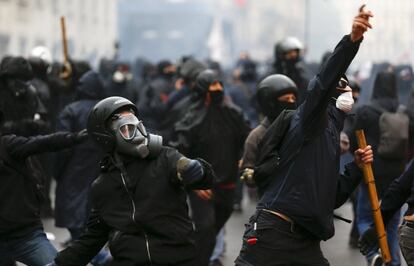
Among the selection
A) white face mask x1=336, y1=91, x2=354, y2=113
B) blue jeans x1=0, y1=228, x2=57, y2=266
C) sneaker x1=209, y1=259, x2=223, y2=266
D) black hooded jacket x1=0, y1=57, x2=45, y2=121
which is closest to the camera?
white face mask x1=336, y1=91, x2=354, y2=113

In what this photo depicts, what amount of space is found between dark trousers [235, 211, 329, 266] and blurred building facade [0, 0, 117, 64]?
2862cm

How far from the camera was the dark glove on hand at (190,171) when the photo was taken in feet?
16.3

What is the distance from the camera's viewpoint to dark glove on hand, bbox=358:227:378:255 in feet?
19.6

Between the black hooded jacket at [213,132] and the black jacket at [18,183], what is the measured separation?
215 centimetres

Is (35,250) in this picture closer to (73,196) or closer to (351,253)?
(73,196)

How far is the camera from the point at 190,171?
498 centimetres

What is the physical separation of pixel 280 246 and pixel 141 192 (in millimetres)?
817

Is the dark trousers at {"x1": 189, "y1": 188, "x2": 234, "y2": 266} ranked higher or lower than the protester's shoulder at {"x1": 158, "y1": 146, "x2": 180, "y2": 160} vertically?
lower

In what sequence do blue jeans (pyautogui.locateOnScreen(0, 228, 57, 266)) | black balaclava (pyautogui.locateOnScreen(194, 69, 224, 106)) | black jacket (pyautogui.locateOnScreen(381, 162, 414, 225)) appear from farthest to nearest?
black balaclava (pyautogui.locateOnScreen(194, 69, 224, 106)) → blue jeans (pyautogui.locateOnScreen(0, 228, 57, 266)) → black jacket (pyautogui.locateOnScreen(381, 162, 414, 225))

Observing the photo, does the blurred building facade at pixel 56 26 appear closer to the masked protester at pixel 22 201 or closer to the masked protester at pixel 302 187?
the masked protester at pixel 22 201

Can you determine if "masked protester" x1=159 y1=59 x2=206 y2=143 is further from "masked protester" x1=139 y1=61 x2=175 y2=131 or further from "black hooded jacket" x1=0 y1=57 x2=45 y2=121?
"black hooded jacket" x1=0 y1=57 x2=45 y2=121

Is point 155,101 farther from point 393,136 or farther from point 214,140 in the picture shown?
point 393,136

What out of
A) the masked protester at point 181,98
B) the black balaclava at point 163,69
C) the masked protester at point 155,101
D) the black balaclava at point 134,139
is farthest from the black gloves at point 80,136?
the black balaclava at point 163,69

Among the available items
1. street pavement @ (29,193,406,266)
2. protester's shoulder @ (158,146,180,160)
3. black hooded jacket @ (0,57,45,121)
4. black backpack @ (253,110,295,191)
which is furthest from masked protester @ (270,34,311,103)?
protester's shoulder @ (158,146,180,160)
